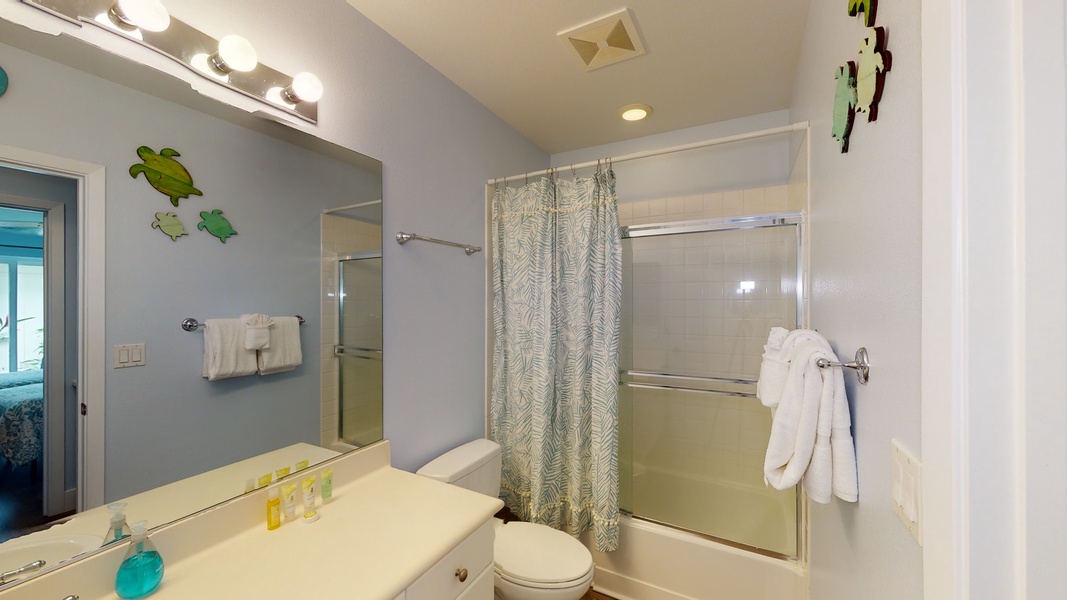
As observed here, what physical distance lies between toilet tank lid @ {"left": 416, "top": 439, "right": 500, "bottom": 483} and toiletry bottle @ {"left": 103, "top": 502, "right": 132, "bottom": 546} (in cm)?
87

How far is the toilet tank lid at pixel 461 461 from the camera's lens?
1.60 meters

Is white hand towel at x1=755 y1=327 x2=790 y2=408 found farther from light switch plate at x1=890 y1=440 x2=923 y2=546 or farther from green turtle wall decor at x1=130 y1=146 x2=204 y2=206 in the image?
green turtle wall decor at x1=130 y1=146 x2=204 y2=206

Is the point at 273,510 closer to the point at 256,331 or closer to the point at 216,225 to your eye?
the point at 256,331

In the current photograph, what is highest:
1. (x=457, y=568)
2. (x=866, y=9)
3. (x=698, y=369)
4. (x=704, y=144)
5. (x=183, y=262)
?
(x=704, y=144)

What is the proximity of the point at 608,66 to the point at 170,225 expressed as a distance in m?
1.69

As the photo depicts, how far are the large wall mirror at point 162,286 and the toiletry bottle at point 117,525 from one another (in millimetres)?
14

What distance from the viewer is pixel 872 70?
0.72 meters

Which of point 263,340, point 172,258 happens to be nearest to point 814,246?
point 263,340

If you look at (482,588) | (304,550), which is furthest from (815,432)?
(304,550)

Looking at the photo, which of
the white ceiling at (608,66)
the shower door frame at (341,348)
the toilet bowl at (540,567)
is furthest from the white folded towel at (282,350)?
the white ceiling at (608,66)

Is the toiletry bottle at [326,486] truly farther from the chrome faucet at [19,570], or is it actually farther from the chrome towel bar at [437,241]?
the chrome towel bar at [437,241]

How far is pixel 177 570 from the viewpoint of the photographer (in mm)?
909

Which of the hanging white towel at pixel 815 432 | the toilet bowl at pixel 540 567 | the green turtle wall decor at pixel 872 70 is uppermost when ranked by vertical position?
the green turtle wall decor at pixel 872 70

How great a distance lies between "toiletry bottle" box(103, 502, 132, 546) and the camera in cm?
85
